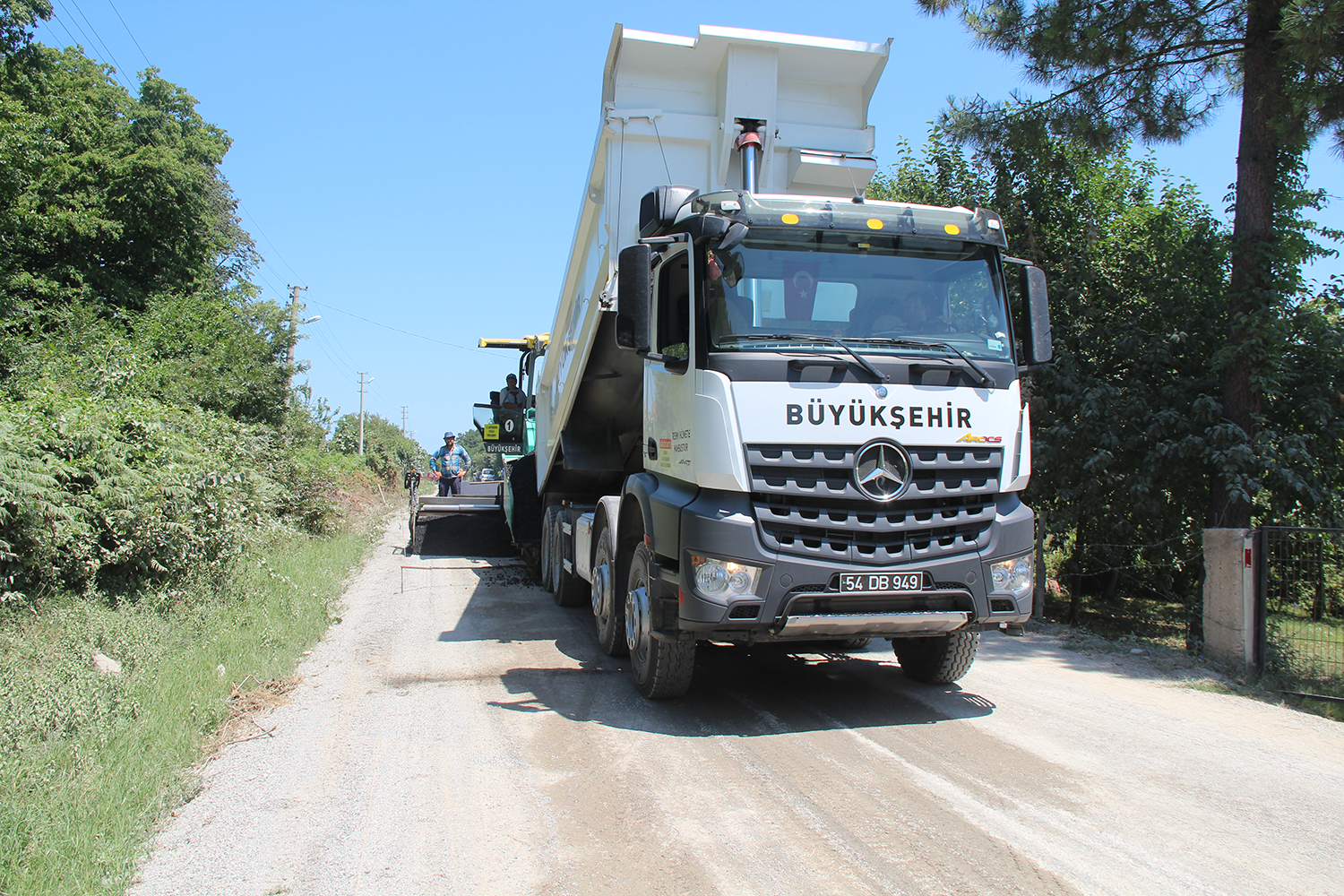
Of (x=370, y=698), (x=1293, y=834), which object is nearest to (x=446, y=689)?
(x=370, y=698)

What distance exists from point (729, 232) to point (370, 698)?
3.78 m

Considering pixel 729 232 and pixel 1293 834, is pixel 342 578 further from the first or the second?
pixel 1293 834

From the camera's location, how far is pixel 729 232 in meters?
5.05

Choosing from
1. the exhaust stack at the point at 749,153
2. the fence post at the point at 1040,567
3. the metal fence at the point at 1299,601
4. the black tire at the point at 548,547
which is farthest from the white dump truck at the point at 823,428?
the fence post at the point at 1040,567

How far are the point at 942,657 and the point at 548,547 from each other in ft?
17.5

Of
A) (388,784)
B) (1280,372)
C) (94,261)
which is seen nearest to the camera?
(388,784)

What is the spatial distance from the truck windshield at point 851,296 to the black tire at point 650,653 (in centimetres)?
160

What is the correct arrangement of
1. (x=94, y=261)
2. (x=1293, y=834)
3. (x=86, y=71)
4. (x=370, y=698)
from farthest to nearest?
(x=86, y=71), (x=94, y=261), (x=370, y=698), (x=1293, y=834)

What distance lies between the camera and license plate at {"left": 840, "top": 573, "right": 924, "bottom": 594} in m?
4.81

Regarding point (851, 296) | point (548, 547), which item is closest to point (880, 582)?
point (851, 296)

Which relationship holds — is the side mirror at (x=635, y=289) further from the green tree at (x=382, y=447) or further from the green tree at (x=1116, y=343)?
the green tree at (x=382, y=447)

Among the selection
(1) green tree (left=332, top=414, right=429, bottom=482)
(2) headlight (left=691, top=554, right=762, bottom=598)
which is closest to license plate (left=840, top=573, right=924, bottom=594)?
(2) headlight (left=691, top=554, right=762, bottom=598)

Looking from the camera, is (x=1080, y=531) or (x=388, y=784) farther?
(x=1080, y=531)

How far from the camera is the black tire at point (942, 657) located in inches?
234
